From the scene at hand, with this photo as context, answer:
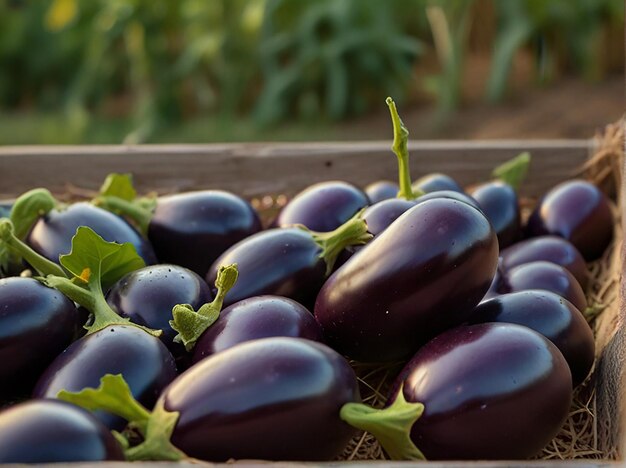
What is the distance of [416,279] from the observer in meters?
1.03

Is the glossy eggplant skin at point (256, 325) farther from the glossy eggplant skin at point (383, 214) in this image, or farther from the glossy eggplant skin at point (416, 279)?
the glossy eggplant skin at point (383, 214)

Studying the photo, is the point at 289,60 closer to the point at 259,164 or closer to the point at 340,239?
the point at 259,164

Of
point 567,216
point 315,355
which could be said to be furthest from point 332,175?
point 315,355

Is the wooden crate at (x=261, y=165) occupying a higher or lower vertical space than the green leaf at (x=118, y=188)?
lower

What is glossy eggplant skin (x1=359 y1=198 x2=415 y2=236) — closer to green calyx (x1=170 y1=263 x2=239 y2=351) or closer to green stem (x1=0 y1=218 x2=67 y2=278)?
green calyx (x1=170 y1=263 x2=239 y2=351)

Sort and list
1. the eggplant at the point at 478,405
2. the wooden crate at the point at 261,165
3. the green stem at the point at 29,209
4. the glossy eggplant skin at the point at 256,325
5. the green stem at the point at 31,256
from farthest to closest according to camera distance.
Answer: the wooden crate at the point at 261,165 < the green stem at the point at 29,209 < the green stem at the point at 31,256 < the glossy eggplant skin at the point at 256,325 < the eggplant at the point at 478,405

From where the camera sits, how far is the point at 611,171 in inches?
72.6

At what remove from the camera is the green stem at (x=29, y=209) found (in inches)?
56.0

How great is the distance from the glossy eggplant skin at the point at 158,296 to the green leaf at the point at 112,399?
22cm

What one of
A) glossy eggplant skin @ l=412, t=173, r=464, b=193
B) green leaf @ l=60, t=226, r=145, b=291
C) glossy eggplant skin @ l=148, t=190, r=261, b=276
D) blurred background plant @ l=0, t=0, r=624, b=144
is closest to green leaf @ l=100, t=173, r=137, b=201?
glossy eggplant skin @ l=148, t=190, r=261, b=276

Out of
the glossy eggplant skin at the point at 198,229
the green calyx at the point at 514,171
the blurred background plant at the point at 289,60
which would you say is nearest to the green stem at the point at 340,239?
the glossy eggplant skin at the point at 198,229

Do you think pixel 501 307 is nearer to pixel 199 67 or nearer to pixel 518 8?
pixel 518 8

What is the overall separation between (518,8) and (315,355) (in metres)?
4.67

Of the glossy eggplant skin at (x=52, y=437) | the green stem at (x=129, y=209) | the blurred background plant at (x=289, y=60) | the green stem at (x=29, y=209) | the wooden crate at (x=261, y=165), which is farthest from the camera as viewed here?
the blurred background plant at (x=289, y=60)
